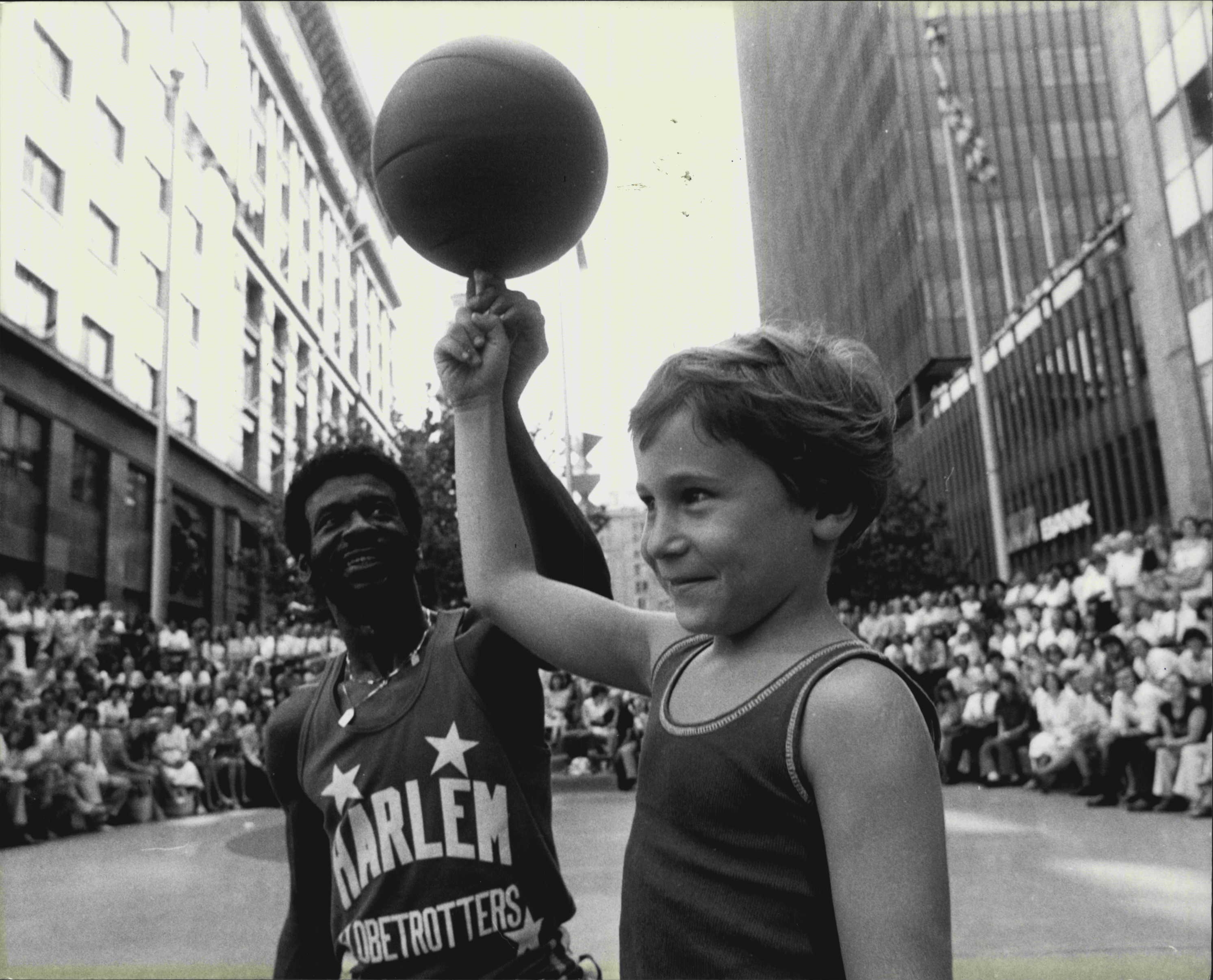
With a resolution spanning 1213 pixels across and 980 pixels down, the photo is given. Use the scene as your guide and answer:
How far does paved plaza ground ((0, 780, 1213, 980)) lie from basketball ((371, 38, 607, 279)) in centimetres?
165

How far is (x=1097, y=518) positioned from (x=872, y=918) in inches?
893

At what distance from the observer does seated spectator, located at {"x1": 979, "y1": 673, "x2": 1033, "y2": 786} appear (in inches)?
348

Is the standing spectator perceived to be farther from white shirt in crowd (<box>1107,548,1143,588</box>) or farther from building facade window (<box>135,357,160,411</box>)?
white shirt in crowd (<box>1107,548,1143,588</box>)

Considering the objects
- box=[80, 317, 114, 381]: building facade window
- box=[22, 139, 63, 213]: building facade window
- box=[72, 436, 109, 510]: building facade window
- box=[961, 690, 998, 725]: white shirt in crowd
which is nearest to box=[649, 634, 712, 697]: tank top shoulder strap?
box=[961, 690, 998, 725]: white shirt in crowd

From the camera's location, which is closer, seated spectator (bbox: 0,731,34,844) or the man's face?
the man's face

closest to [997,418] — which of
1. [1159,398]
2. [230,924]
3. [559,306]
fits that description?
[1159,398]

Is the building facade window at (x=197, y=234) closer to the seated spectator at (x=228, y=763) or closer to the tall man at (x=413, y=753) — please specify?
the seated spectator at (x=228, y=763)

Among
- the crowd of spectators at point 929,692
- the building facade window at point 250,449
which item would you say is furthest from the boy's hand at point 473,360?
the building facade window at point 250,449

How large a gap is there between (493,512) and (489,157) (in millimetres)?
402

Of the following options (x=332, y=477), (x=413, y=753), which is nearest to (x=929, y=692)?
(x=332, y=477)

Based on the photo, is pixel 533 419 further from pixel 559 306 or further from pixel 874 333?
pixel 874 333

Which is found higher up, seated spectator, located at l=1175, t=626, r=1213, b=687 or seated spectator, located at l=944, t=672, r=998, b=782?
seated spectator, located at l=1175, t=626, r=1213, b=687

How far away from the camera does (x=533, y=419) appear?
6.15 ft

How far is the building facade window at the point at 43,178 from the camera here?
45.7 feet
